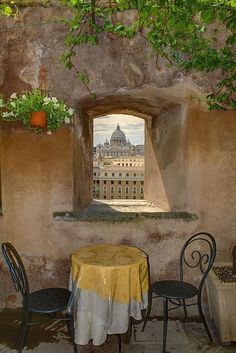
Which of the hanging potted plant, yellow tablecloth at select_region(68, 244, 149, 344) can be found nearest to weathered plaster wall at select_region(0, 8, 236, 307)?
the hanging potted plant

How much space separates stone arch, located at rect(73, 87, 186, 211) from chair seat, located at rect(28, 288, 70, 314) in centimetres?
118

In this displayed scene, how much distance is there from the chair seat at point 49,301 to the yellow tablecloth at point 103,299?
0.38 feet

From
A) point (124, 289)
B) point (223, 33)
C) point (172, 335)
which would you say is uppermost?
point (223, 33)

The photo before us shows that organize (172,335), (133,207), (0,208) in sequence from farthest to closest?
(133,207), (0,208), (172,335)

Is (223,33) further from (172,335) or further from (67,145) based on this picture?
(172,335)

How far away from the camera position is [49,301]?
3.00 meters

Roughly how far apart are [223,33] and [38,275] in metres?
3.53

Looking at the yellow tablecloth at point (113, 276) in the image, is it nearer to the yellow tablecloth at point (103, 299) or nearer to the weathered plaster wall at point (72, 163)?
the yellow tablecloth at point (103, 299)

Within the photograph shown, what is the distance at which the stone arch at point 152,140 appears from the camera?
405 cm

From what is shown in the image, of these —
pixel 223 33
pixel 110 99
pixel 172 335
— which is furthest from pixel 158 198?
pixel 223 33

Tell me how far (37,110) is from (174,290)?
223cm

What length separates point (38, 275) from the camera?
393 centimetres

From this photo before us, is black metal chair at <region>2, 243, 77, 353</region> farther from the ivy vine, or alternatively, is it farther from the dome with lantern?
the dome with lantern

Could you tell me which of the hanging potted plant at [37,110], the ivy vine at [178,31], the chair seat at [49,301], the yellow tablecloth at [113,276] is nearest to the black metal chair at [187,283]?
the yellow tablecloth at [113,276]
